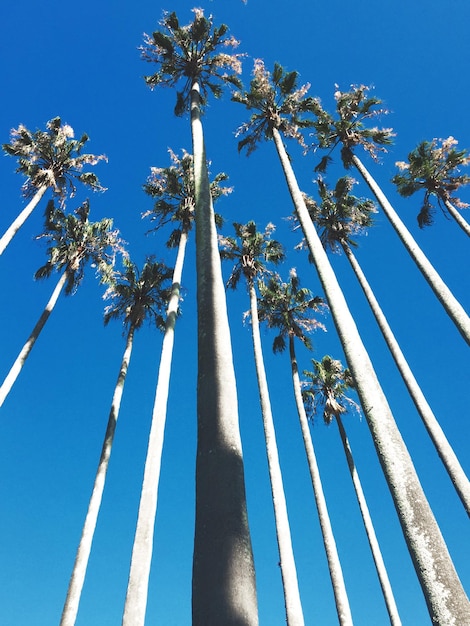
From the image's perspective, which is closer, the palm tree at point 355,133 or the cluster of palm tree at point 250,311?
the cluster of palm tree at point 250,311

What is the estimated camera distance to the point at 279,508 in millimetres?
16406

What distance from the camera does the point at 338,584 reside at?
17.2 m

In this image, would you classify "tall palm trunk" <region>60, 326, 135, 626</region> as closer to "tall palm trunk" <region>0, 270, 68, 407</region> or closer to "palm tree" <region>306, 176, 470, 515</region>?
"tall palm trunk" <region>0, 270, 68, 407</region>

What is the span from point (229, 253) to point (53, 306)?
9731 millimetres

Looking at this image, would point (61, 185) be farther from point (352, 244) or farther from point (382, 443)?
point (382, 443)

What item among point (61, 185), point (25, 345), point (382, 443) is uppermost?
Answer: point (61, 185)

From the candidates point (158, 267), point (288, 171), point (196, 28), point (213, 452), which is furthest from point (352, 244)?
point (213, 452)

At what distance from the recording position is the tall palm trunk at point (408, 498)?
5.05m

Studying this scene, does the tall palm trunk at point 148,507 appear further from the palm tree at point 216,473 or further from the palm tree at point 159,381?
the palm tree at point 216,473

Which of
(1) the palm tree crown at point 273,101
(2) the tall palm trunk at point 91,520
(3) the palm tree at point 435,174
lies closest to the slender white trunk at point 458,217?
(3) the palm tree at point 435,174

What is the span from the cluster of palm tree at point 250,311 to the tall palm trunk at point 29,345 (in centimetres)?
7

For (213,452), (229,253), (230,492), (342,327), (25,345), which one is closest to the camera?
(230,492)

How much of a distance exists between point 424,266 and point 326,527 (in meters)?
11.8

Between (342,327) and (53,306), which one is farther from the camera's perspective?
(53,306)
